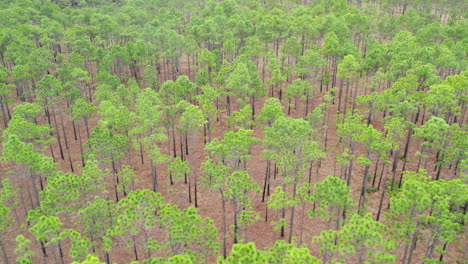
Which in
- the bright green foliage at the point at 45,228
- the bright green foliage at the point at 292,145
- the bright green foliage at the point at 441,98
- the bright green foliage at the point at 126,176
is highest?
the bright green foliage at the point at 441,98

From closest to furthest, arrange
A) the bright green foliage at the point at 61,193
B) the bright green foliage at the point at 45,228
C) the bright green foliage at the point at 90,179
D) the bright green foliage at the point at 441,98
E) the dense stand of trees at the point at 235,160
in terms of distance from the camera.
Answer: the bright green foliage at the point at 45,228
the dense stand of trees at the point at 235,160
the bright green foliage at the point at 61,193
the bright green foliage at the point at 90,179
the bright green foliage at the point at 441,98

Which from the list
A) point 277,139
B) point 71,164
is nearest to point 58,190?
point 71,164


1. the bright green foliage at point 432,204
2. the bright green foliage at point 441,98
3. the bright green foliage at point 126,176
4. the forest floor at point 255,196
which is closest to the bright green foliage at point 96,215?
the bright green foliage at point 126,176

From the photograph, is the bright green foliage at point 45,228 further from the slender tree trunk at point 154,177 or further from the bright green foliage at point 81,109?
the bright green foliage at point 81,109

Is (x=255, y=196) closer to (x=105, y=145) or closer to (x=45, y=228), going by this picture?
(x=105, y=145)

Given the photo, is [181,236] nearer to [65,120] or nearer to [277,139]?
[277,139]

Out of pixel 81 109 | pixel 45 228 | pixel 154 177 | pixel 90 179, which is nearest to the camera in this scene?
pixel 45 228

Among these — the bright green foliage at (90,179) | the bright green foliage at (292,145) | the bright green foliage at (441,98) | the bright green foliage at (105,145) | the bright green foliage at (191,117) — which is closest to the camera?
the bright green foliage at (90,179)

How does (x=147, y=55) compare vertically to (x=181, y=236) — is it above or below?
above

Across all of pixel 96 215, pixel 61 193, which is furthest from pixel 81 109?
pixel 96 215
